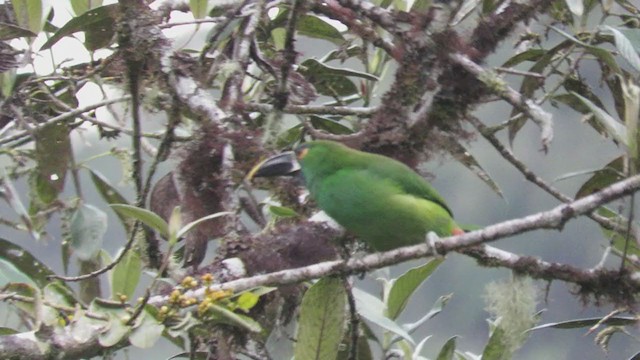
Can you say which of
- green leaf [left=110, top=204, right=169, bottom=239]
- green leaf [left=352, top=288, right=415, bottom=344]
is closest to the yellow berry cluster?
green leaf [left=110, top=204, right=169, bottom=239]

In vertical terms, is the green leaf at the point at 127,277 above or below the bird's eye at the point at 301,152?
below

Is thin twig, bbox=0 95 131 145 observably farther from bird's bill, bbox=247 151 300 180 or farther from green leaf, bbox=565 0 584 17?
green leaf, bbox=565 0 584 17

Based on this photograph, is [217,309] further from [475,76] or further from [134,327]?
[475,76]

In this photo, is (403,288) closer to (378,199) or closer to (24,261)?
(378,199)

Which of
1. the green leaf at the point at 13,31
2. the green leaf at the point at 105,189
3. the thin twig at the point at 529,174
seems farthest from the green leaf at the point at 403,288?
the green leaf at the point at 13,31

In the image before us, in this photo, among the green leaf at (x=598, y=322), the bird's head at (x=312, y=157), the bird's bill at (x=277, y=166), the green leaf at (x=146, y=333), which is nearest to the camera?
the green leaf at (x=146, y=333)

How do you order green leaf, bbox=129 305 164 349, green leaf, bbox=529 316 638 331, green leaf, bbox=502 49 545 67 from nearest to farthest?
1. green leaf, bbox=129 305 164 349
2. green leaf, bbox=529 316 638 331
3. green leaf, bbox=502 49 545 67

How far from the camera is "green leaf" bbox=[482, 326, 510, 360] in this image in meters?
2.55

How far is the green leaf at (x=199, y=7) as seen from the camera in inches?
124

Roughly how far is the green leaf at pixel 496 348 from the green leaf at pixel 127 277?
1.00m

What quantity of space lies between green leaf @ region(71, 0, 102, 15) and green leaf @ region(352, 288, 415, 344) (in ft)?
4.86

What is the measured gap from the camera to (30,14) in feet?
9.94

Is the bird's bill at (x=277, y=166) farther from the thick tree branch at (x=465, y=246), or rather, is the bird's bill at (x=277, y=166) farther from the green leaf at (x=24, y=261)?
the green leaf at (x=24, y=261)

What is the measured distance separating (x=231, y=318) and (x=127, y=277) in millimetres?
384
